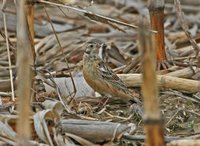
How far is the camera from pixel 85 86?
198 inches

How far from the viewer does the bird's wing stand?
4697mm

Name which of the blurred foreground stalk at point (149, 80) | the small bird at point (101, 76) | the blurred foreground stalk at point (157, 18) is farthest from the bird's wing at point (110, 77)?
the blurred foreground stalk at point (149, 80)

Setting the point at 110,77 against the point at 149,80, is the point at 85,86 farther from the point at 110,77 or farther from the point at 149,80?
the point at 149,80

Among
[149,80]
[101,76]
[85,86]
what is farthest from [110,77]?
[149,80]

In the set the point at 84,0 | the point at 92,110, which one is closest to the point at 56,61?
the point at 84,0

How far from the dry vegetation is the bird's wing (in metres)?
0.09

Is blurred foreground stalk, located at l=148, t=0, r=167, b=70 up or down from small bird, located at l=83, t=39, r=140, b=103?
up

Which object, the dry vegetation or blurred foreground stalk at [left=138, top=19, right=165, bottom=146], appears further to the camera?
the dry vegetation

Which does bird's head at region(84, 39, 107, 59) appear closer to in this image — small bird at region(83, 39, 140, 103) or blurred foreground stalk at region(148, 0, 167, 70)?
small bird at region(83, 39, 140, 103)

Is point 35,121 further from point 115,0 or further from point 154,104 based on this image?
point 115,0

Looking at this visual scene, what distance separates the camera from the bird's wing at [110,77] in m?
4.70

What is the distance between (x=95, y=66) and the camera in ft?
16.3

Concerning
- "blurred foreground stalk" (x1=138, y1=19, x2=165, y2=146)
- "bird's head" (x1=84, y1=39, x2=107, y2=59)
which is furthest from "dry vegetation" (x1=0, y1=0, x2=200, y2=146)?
"bird's head" (x1=84, y1=39, x2=107, y2=59)

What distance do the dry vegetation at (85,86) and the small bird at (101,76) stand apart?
3.0 inches
